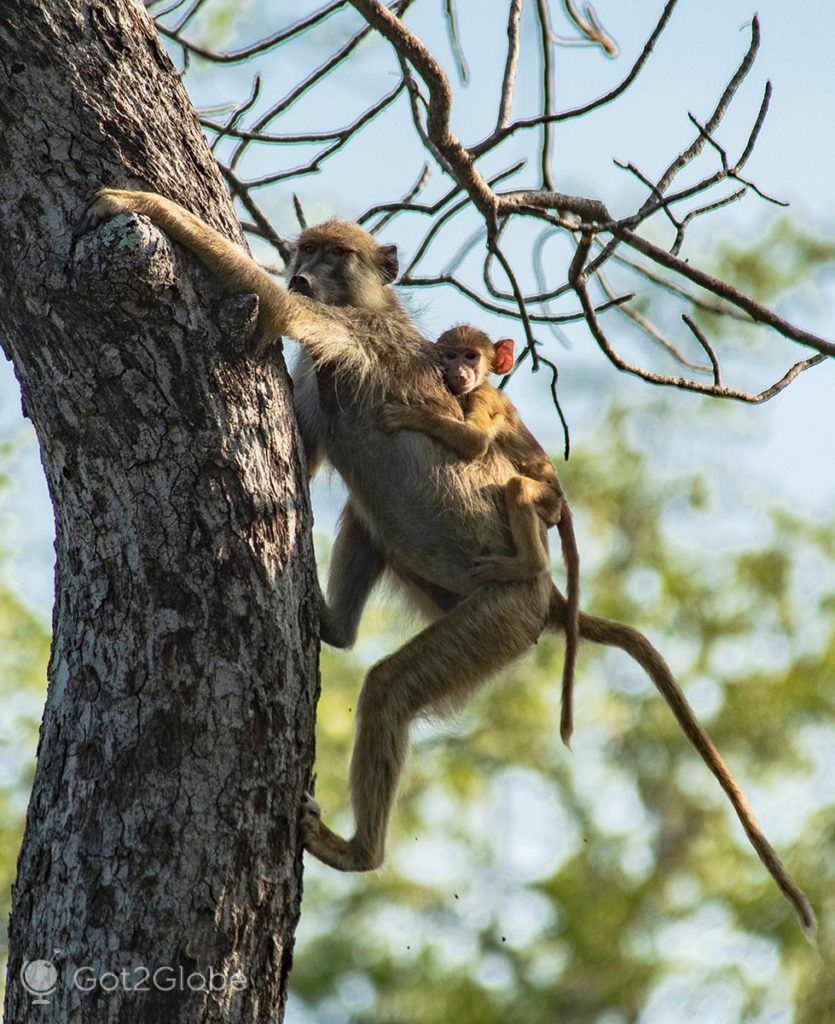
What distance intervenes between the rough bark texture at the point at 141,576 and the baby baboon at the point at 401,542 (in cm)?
64

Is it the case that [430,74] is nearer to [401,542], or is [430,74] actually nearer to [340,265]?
[340,265]

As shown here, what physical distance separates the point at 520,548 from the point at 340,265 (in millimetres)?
1582

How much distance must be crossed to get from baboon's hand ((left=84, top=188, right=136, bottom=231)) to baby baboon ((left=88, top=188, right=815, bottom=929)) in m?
0.67

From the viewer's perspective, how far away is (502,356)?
5820 millimetres

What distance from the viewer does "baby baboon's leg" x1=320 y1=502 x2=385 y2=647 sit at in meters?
5.04

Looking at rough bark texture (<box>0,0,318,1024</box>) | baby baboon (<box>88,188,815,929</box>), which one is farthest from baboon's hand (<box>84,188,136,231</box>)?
baby baboon (<box>88,188,815,929</box>)

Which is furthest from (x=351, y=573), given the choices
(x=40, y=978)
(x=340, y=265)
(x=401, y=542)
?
(x=40, y=978)

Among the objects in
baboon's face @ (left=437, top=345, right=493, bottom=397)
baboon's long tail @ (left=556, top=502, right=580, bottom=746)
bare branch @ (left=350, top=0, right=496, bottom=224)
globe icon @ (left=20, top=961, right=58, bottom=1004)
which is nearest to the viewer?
globe icon @ (left=20, top=961, right=58, bottom=1004)

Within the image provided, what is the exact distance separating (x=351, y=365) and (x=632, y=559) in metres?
11.7

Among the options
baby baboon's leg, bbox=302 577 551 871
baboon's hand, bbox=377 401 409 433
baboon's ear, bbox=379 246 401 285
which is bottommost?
baby baboon's leg, bbox=302 577 551 871

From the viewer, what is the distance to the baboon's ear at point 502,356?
227 inches

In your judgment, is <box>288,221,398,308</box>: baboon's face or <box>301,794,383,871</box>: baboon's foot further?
<box>288,221,398,308</box>: baboon's face

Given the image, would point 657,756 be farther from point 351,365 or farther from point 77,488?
point 77,488

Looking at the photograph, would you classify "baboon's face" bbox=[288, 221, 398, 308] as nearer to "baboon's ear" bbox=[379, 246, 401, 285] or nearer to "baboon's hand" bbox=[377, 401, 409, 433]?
"baboon's ear" bbox=[379, 246, 401, 285]
